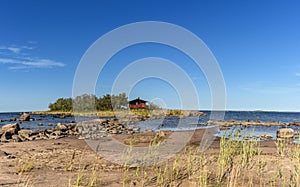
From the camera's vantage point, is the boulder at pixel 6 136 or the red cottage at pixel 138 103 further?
the red cottage at pixel 138 103

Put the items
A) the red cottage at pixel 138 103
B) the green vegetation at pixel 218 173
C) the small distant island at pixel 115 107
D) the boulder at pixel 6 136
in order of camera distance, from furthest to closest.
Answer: the red cottage at pixel 138 103
the small distant island at pixel 115 107
the boulder at pixel 6 136
the green vegetation at pixel 218 173

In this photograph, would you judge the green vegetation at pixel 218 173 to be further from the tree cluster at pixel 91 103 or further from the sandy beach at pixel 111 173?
the tree cluster at pixel 91 103

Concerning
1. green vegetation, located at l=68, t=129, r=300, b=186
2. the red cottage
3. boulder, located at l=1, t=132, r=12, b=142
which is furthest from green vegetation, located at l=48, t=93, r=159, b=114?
green vegetation, located at l=68, t=129, r=300, b=186

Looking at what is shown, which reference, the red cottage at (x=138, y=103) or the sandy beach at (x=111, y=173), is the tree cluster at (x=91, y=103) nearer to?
the red cottage at (x=138, y=103)

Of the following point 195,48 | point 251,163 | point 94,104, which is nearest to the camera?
point 251,163

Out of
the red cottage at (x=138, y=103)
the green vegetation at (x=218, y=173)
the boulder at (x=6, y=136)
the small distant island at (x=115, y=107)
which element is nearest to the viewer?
the green vegetation at (x=218, y=173)

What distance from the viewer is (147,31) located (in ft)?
40.0

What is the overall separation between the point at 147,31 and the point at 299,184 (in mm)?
8427

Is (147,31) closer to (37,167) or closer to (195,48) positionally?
(195,48)

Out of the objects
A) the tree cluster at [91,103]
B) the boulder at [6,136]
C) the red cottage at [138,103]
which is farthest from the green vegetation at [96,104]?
the boulder at [6,136]

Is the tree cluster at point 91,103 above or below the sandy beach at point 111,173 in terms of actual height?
above

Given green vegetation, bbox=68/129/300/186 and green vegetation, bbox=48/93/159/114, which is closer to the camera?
green vegetation, bbox=68/129/300/186

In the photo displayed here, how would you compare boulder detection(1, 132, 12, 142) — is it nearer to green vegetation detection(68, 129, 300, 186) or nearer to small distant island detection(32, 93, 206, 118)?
green vegetation detection(68, 129, 300, 186)

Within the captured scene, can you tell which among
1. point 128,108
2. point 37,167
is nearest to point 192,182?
point 37,167
